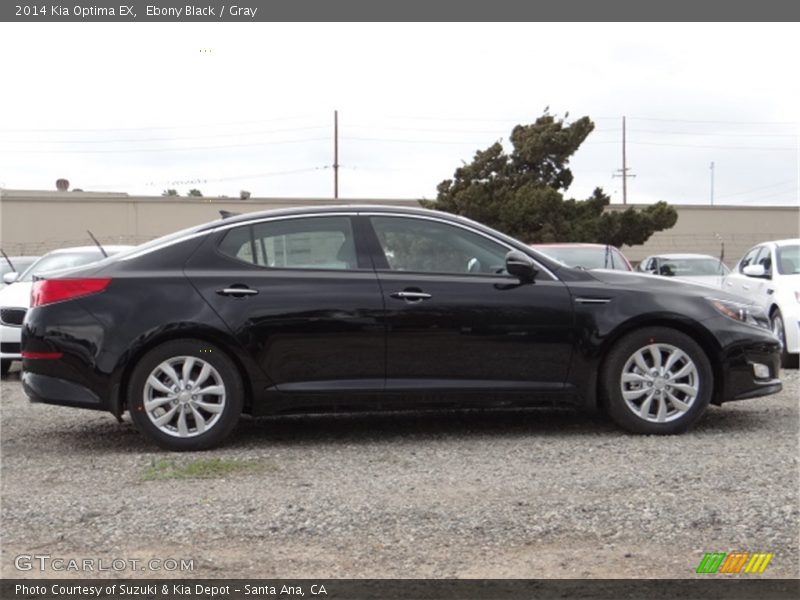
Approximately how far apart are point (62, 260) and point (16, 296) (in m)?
1.03

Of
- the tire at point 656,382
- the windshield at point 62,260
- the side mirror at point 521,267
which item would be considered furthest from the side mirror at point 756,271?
the windshield at point 62,260

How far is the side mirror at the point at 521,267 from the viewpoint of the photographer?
22.2 ft

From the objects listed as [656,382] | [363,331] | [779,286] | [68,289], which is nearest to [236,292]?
[363,331]

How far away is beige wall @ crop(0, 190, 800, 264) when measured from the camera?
38.1 meters

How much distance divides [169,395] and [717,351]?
3572 mm

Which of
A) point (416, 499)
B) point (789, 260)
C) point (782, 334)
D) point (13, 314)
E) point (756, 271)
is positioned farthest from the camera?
point (789, 260)

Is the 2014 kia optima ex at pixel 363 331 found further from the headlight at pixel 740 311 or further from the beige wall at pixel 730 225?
the beige wall at pixel 730 225

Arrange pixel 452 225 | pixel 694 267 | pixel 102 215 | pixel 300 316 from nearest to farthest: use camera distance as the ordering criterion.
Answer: pixel 300 316
pixel 452 225
pixel 694 267
pixel 102 215

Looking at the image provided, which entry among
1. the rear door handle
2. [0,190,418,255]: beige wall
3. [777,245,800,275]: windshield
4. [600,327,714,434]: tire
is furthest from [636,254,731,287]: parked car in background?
[0,190,418,255]: beige wall

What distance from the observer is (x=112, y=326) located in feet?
21.4

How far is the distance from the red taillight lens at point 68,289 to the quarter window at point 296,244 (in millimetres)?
819

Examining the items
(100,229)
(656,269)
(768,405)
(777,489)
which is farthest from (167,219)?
(777,489)

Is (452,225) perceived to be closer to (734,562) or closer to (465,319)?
(465,319)

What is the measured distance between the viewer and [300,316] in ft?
21.7
